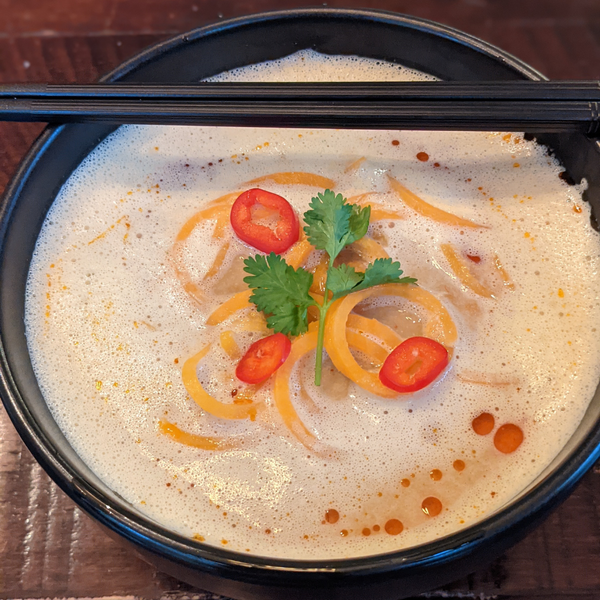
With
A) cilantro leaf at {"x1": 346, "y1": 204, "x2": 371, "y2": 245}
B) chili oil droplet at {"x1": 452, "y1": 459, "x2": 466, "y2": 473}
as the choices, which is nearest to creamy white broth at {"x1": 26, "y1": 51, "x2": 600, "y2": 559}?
chili oil droplet at {"x1": 452, "y1": 459, "x2": 466, "y2": 473}

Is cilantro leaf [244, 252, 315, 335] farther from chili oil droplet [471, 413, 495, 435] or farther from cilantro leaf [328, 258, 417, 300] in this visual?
chili oil droplet [471, 413, 495, 435]

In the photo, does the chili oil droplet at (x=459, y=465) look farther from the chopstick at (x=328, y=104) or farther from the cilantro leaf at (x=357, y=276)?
the chopstick at (x=328, y=104)

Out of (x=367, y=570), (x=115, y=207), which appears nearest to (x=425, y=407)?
(x=367, y=570)

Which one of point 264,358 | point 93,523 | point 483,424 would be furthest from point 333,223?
point 93,523

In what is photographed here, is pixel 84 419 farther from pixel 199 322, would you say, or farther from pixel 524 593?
pixel 524 593

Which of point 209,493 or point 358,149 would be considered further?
point 358,149

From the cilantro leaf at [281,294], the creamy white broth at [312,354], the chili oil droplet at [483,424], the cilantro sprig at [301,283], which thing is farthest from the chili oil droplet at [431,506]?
the cilantro leaf at [281,294]

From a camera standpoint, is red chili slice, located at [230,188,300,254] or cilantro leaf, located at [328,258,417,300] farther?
red chili slice, located at [230,188,300,254]
